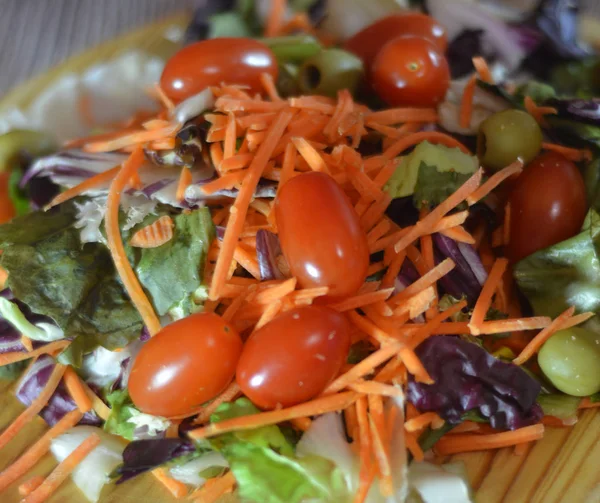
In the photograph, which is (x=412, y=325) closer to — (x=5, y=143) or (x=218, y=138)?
(x=218, y=138)

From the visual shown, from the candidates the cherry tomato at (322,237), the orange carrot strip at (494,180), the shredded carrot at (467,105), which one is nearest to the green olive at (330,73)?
the shredded carrot at (467,105)

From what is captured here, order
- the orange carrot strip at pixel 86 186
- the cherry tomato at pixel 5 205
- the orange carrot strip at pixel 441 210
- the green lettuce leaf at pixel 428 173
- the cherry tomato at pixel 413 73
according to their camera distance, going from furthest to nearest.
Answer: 1. the cherry tomato at pixel 5 205
2. the cherry tomato at pixel 413 73
3. the orange carrot strip at pixel 86 186
4. the green lettuce leaf at pixel 428 173
5. the orange carrot strip at pixel 441 210

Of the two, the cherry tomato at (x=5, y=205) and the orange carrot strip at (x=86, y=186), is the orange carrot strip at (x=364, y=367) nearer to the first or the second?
the orange carrot strip at (x=86, y=186)

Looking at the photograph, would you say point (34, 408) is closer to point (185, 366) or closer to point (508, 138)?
point (185, 366)

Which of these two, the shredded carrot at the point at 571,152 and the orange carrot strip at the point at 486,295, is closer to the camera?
the orange carrot strip at the point at 486,295

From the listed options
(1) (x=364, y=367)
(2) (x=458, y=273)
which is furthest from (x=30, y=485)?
(2) (x=458, y=273)

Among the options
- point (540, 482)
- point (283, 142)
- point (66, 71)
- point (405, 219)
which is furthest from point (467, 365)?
point (66, 71)

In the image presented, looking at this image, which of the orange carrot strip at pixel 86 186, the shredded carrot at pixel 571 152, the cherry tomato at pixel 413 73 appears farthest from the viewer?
the cherry tomato at pixel 413 73
